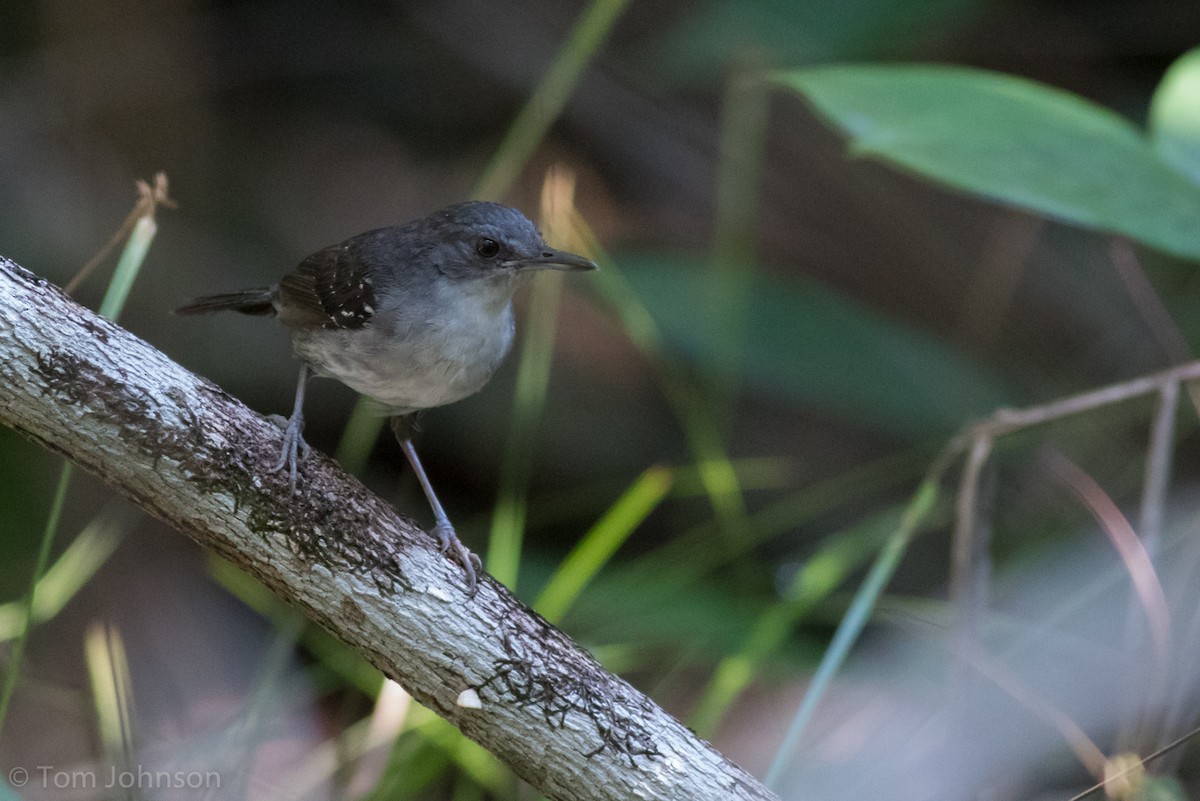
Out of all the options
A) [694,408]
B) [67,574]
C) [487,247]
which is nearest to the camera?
[487,247]

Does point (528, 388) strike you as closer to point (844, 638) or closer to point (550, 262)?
point (550, 262)

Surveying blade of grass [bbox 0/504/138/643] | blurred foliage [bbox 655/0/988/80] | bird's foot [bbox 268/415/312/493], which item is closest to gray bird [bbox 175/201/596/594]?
bird's foot [bbox 268/415/312/493]

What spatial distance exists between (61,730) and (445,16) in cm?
461

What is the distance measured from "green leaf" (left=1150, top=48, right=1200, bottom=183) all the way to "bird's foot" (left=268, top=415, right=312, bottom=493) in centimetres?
252

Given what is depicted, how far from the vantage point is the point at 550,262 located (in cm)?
335

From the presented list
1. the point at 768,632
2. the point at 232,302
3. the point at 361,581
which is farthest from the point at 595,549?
the point at 232,302

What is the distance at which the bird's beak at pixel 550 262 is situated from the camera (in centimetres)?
329

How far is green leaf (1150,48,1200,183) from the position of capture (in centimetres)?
321

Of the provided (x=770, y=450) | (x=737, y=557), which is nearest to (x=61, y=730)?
(x=737, y=557)

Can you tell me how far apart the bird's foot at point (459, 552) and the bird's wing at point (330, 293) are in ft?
2.32

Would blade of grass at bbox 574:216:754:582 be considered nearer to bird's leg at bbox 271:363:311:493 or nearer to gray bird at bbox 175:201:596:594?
gray bird at bbox 175:201:596:594

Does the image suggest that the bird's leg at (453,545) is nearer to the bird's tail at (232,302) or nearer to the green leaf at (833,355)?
the bird's tail at (232,302)

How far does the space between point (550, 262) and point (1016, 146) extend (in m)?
1.40

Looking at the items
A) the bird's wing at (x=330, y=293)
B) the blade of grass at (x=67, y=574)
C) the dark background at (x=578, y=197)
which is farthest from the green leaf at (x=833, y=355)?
the blade of grass at (x=67, y=574)
